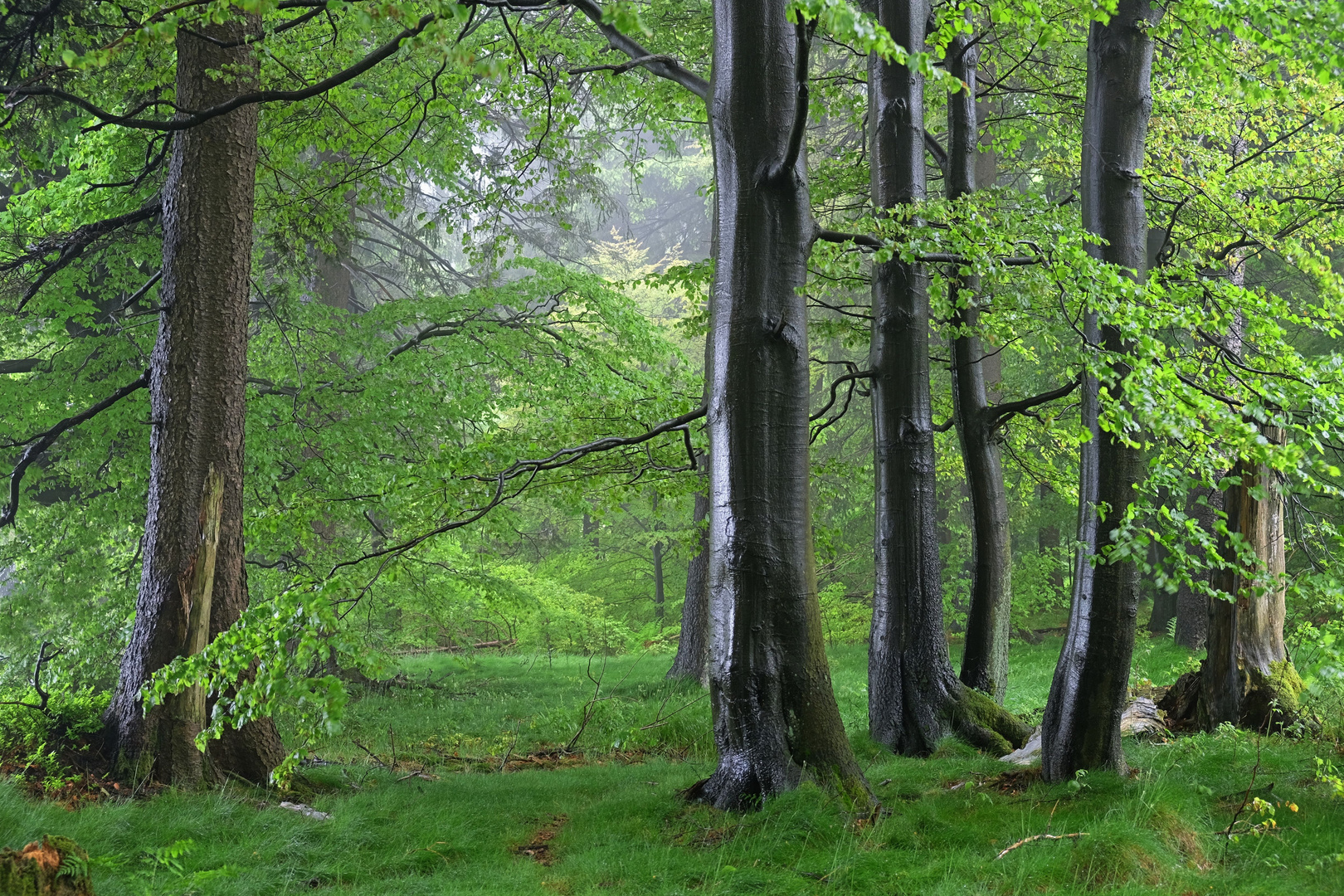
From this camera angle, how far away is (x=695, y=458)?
6910mm

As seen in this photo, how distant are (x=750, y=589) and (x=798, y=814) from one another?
1.13 metres

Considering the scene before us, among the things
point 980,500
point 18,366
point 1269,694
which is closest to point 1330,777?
point 1269,694

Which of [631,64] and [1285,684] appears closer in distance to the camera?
[631,64]

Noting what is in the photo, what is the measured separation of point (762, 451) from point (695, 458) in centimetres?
211

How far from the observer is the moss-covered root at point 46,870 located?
10.3 ft

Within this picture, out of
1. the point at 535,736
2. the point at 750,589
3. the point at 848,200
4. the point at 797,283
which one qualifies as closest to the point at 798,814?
the point at 750,589

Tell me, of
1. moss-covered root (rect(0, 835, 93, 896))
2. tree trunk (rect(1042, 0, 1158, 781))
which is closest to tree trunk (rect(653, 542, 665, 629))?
tree trunk (rect(1042, 0, 1158, 781))

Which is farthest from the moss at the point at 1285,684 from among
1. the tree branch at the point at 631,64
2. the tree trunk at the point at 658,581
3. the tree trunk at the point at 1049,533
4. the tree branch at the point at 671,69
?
the tree trunk at the point at 658,581

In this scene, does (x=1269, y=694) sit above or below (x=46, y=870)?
above

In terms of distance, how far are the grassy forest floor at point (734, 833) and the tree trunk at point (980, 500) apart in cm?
151

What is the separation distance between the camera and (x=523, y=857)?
466 cm

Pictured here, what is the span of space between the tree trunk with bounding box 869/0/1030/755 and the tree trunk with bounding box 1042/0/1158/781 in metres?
1.86

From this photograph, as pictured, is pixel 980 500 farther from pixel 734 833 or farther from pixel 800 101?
pixel 800 101

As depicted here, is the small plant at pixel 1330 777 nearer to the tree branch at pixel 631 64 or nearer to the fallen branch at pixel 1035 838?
the fallen branch at pixel 1035 838
